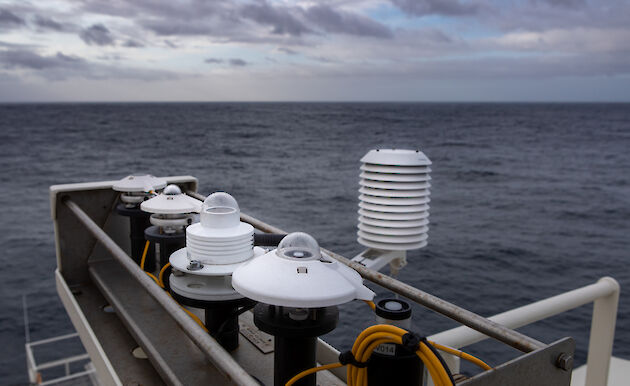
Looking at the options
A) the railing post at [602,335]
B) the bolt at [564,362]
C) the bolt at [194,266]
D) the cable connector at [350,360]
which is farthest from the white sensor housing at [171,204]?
the railing post at [602,335]

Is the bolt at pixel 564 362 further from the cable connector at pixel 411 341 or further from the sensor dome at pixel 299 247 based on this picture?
the sensor dome at pixel 299 247

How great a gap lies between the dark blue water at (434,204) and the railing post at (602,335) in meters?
2.35

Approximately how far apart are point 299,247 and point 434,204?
28.6m

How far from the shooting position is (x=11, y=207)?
29.6m

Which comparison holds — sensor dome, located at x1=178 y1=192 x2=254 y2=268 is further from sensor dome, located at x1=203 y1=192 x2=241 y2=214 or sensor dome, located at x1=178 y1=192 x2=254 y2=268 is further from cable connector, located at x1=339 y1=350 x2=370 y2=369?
cable connector, located at x1=339 y1=350 x2=370 y2=369

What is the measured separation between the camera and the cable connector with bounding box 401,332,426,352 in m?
1.21

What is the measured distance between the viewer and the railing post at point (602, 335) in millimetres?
3148

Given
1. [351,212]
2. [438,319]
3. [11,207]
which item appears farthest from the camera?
[11,207]

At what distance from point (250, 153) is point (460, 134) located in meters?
35.1

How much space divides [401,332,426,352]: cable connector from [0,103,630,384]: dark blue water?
0.49 feet

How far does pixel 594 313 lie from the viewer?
3.21 m

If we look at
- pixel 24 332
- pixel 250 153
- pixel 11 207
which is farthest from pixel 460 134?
pixel 24 332

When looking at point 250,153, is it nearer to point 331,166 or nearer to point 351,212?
point 331,166

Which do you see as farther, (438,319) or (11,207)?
(11,207)
